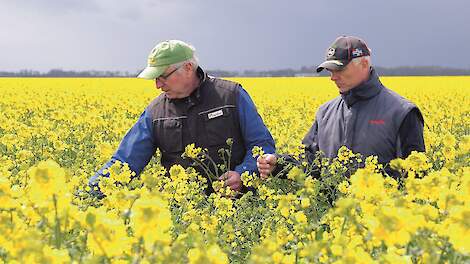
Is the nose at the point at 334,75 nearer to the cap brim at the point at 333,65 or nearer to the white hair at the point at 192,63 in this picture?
the cap brim at the point at 333,65

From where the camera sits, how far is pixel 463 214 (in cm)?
173

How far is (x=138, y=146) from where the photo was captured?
5.02m

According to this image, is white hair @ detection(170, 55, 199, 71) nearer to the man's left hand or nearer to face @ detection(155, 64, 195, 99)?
face @ detection(155, 64, 195, 99)

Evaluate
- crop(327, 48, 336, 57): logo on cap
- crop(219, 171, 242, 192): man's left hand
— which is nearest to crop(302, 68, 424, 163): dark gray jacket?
crop(327, 48, 336, 57): logo on cap

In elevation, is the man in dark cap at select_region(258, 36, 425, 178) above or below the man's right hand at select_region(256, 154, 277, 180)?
above

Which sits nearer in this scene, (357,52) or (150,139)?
(357,52)

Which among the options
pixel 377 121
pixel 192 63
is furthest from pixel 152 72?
pixel 377 121

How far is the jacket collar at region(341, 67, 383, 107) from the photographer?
4.60m

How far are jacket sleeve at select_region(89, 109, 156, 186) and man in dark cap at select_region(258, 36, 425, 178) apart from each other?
1030mm

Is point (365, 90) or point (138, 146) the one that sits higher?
point (365, 90)

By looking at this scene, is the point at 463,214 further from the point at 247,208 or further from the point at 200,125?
the point at 200,125

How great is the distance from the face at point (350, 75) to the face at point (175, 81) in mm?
1061

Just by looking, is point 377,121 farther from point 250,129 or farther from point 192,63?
point 192,63

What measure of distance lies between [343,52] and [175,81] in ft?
3.99
